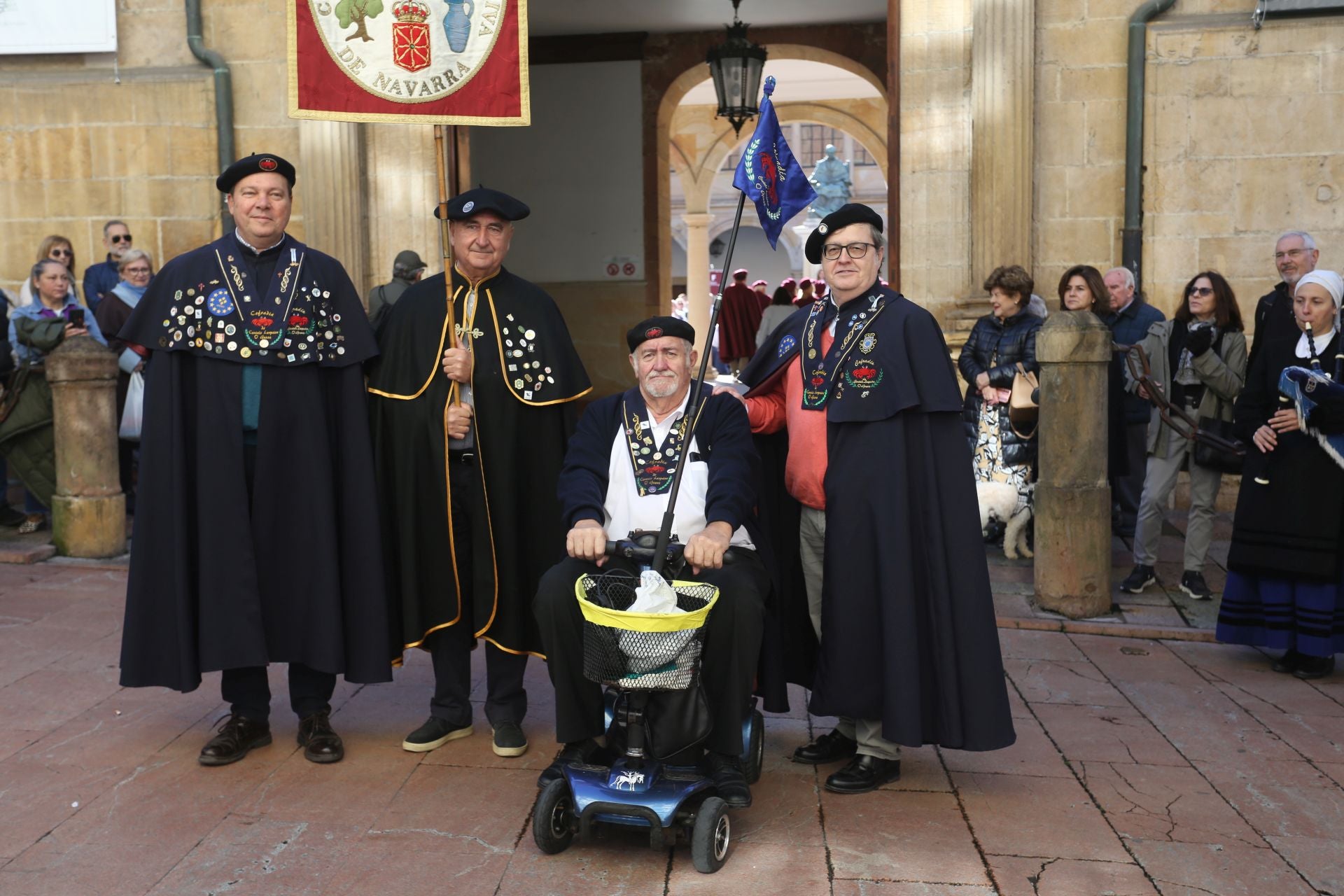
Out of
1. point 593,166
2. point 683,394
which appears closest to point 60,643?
point 683,394

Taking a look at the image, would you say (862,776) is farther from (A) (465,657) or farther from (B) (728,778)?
(A) (465,657)

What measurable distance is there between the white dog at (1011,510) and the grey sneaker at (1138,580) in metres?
0.88

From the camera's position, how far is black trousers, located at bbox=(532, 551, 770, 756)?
3697 mm

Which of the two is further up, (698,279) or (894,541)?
(698,279)

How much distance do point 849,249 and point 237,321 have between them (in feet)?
6.44

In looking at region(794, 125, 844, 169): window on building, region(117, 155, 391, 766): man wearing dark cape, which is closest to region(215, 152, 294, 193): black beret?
region(117, 155, 391, 766): man wearing dark cape

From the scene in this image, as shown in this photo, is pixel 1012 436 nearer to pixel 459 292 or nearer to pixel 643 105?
pixel 459 292

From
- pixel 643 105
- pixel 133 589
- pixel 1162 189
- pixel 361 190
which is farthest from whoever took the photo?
pixel 643 105

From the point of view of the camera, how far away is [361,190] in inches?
372

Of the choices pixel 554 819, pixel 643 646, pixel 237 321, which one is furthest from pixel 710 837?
pixel 237 321

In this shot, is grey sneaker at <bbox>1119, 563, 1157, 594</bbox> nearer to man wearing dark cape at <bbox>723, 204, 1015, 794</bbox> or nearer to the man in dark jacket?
the man in dark jacket

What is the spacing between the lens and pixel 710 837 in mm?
3430

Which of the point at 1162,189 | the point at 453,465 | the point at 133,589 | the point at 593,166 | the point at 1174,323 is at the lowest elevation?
the point at 133,589

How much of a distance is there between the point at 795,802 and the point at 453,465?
1576 millimetres
